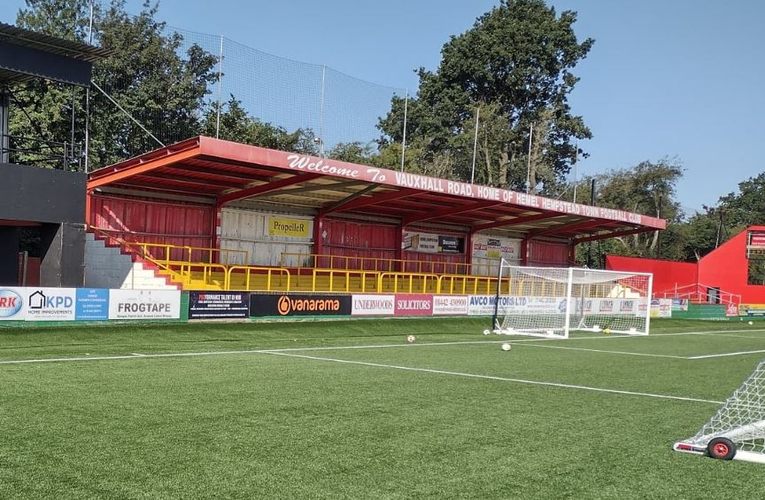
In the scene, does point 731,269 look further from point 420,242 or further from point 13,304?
point 13,304

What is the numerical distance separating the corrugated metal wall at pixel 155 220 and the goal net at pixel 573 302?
11559 mm

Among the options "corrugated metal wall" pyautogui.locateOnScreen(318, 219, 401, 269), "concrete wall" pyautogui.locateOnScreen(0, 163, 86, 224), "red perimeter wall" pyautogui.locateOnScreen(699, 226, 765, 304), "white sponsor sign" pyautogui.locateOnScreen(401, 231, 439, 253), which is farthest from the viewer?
"red perimeter wall" pyautogui.locateOnScreen(699, 226, 765, 304)

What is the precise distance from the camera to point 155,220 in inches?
1064

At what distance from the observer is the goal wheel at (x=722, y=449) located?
5.82 m

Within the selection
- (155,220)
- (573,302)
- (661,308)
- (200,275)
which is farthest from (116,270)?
(661,308)

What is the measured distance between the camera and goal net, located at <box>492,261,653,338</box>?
24.5 metres

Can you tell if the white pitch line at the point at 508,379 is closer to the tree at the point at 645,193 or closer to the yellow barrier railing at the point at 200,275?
the yellow barrier railing at the point at 200,275

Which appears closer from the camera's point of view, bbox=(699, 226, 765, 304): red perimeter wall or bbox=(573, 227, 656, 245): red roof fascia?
bbox=(573, 227, 656, 245): red roof fascia

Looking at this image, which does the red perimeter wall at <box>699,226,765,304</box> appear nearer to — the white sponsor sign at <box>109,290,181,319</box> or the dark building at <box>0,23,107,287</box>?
the white sponsor sign at <box>109,290,181,319</box>

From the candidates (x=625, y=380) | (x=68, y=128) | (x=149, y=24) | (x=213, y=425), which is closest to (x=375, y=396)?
(x=213, y=425)

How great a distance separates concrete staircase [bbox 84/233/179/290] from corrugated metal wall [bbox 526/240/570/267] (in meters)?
25.3

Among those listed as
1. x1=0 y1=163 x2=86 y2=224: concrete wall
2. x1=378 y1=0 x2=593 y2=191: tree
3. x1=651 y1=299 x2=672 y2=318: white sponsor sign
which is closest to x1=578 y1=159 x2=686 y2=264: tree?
x1=378 y1=0 x2=593 y2=191: tree

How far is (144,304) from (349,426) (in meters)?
12.9

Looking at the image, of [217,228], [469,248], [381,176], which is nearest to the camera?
[381,176]
